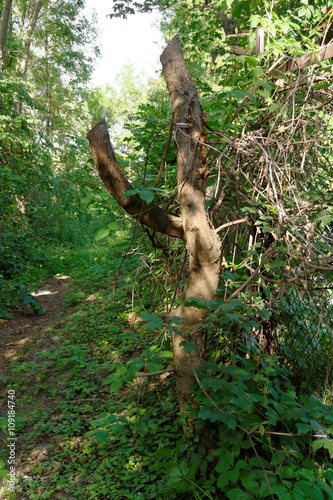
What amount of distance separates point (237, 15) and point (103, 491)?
3.43 metres

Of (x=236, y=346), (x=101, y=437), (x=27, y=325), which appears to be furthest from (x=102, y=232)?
(x=27, y=325)

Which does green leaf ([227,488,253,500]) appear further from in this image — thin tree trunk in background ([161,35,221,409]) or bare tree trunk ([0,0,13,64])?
bare tree trunk ([0,0,13,64])

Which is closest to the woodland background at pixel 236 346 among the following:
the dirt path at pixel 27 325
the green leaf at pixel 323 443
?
the green leaf at pixel 323 443

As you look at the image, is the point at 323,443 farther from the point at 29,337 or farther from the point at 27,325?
the point at 27,325

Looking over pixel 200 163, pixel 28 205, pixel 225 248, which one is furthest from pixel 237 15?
pixel 28 205

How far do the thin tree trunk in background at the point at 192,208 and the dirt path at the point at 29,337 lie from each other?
4.22ft

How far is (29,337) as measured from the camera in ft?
14.6

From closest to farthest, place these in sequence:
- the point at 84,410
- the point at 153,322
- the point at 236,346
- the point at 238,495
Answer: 1. the point at 238,495
2. the point at 153,322
3. the point at 236,346
4. the point at 84,410

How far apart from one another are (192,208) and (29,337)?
3380mm

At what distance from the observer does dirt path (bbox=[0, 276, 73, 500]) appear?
250 centimetres

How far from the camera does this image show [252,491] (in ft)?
5.08

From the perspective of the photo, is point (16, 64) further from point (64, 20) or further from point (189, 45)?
point (189, 45)

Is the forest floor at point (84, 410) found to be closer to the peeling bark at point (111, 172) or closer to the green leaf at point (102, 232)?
the green leaf at point (102, 232)

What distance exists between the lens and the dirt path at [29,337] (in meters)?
2.50
